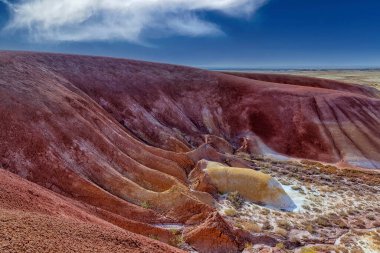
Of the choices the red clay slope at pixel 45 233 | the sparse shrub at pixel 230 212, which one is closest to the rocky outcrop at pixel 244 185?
the sparse shrub at pixel 230 212

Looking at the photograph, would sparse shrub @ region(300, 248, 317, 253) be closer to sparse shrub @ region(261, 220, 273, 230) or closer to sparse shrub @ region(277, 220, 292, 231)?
sparse shrub @ region(277, 220, 292, 231)

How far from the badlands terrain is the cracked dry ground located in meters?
0.12

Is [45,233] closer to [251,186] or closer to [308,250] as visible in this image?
[308,250]

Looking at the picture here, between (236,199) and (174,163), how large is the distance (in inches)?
212

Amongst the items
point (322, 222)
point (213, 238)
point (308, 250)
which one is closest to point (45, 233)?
point (213, 238)

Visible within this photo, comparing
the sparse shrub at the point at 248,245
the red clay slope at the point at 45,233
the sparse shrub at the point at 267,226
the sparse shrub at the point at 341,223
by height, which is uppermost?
the red clay slope at the point at 45,233

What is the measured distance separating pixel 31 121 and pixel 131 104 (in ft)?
55.6

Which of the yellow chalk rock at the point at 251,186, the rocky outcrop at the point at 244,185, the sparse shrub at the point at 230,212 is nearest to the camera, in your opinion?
the sparse shrub at the point at 230,212

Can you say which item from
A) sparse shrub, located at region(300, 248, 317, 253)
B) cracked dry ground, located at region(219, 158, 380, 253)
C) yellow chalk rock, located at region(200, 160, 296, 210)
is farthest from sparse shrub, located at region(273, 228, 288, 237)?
yellow chalk rock, located at region(200, 160, 296, 210)

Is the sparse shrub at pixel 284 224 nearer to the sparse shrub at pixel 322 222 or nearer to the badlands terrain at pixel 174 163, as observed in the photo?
the badlands terrain at pixel 174 163

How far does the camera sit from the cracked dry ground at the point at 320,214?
20156 millimetres

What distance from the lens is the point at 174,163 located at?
26281 millimetres

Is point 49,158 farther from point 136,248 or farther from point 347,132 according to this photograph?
point 347,132

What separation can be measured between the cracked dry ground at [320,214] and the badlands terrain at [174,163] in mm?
122
